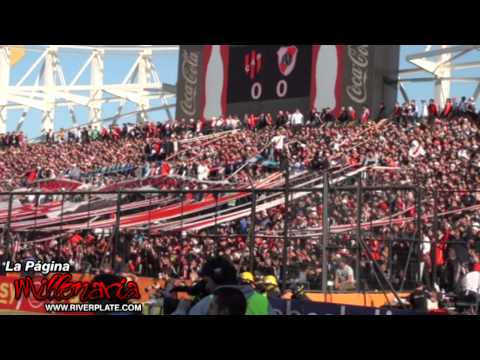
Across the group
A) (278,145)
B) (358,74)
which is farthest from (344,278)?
(358,74)

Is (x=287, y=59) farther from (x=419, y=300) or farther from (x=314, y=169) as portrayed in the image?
(x=419, y=300)

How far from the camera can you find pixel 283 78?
33.9 meters

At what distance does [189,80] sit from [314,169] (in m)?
16.0

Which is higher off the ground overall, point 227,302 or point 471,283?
point 471,283

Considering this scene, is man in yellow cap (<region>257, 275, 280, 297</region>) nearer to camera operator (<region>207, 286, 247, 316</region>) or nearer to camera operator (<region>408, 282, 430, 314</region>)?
camera operator (<region>408, 282, 430, 314</region>)

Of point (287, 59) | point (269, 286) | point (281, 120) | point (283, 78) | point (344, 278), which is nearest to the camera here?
point (269, 286)

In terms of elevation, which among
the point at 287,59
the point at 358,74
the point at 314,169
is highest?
the point at 287,59

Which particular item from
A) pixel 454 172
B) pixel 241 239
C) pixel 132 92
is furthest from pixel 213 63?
pixel 241 239

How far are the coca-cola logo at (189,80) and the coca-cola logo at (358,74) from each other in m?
9.07

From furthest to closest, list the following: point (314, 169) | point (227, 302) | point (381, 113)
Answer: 1. point (381, 113)
2. point (314, 169)
3. point (227, 302)

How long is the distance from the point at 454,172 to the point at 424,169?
3.81 feet

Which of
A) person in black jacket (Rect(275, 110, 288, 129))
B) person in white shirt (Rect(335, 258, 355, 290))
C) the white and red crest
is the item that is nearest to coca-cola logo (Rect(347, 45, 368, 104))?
person in black jacket (Rect(275, 110, 288, 129))

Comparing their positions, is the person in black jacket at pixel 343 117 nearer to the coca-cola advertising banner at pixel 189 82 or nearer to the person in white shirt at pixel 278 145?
the person in white shirt at pixel 278 145

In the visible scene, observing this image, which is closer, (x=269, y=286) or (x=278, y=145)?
(x=269, y=286)
